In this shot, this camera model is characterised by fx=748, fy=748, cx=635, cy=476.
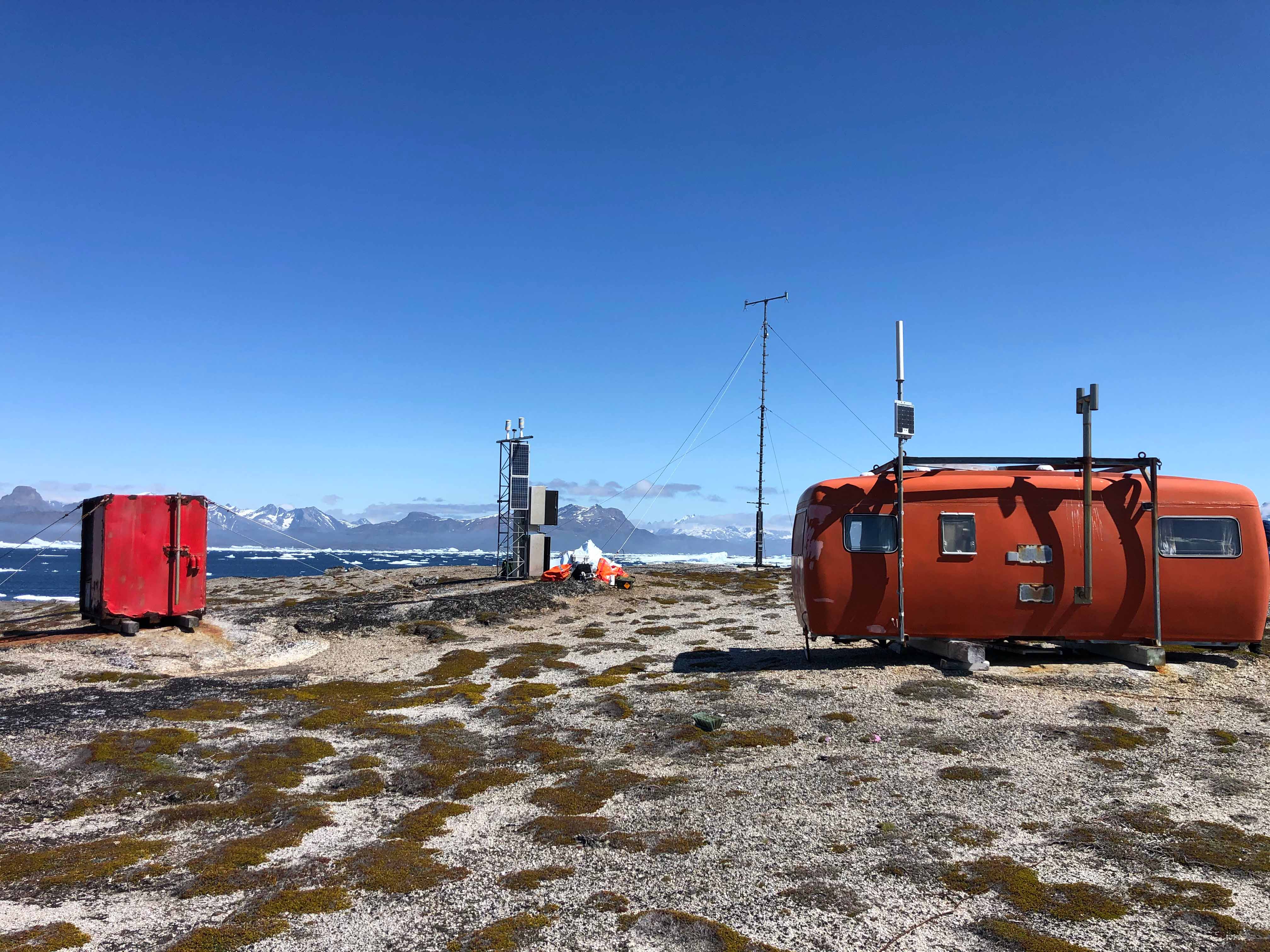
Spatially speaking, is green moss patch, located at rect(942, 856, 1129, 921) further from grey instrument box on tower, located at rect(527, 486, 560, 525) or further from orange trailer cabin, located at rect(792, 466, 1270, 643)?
grey instrument box on tower, located at rect(527, 486, 560, 525)

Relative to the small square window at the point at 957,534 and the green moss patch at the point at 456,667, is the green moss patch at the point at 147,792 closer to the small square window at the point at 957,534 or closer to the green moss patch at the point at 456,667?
the green moss patch at the point at 456,667

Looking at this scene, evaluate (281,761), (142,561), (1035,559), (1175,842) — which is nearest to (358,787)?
(281,761)

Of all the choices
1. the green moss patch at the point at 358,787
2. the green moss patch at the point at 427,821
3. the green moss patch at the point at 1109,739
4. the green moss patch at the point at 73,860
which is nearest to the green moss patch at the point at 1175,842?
the green moss patch at the point at 1109,739

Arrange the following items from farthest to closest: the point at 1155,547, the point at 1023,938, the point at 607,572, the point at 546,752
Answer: the point at 607,572 < the point at 1155,547 < the point at 546,752 < the point at 1023,938

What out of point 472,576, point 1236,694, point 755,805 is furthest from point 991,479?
point 472,576

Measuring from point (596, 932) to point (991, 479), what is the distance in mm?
12860

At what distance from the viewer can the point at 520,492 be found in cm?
3794

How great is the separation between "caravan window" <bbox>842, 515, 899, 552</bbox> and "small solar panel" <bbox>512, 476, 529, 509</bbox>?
23466 mm

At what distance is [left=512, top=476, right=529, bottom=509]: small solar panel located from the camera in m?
37.5

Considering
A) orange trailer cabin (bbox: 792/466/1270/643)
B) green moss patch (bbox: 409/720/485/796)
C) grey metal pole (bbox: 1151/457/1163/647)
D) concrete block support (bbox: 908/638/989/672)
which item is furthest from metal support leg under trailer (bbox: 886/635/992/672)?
green moss patch (bbox: 409/720/485/796)

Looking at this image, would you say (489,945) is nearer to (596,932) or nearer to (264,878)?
(596,932)

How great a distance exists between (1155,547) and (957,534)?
3757mm

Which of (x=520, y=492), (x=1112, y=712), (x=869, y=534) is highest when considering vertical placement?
(x=520, y=492)

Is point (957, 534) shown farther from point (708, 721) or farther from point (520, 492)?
point (520, 492)
